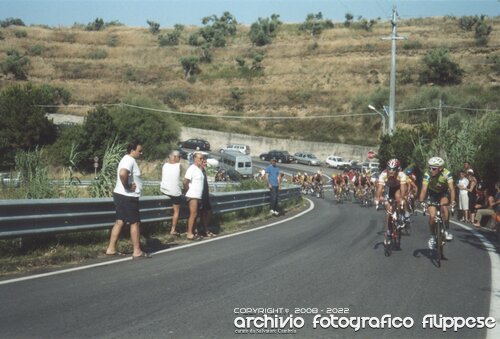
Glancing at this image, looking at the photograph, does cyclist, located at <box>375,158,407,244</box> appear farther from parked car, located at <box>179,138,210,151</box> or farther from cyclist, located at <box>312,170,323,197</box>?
parked car, located at <box>179,138,210,151</box>

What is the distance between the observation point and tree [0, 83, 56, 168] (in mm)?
62469

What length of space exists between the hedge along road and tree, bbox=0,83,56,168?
5506 cm

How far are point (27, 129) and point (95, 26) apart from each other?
4064 inches

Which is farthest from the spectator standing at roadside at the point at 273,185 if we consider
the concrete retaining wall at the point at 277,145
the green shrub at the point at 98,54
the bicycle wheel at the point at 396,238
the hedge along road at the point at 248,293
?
the green shrub at the point at 98,54

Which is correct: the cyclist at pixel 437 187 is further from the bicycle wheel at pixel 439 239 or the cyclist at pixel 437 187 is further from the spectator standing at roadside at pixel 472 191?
the spectator standing at roadside at pixel 472 191

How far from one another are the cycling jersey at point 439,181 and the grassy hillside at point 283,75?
60.4m

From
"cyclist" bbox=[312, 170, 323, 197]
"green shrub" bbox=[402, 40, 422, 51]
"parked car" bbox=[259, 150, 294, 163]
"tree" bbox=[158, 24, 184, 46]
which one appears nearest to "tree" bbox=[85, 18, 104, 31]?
"tree" bbox=[158, 24, 184, 46]

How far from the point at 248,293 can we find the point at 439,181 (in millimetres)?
5061

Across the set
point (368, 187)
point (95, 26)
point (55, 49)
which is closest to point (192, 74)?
point (55, 49)

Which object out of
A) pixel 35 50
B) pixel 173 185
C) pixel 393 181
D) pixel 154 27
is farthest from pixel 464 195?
pixel 154 27

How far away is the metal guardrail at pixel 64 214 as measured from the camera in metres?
9.02

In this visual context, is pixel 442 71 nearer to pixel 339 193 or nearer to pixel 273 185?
pixel 339 193

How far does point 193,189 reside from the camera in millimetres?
13203

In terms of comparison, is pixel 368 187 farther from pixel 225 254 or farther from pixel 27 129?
pixel 27 129
